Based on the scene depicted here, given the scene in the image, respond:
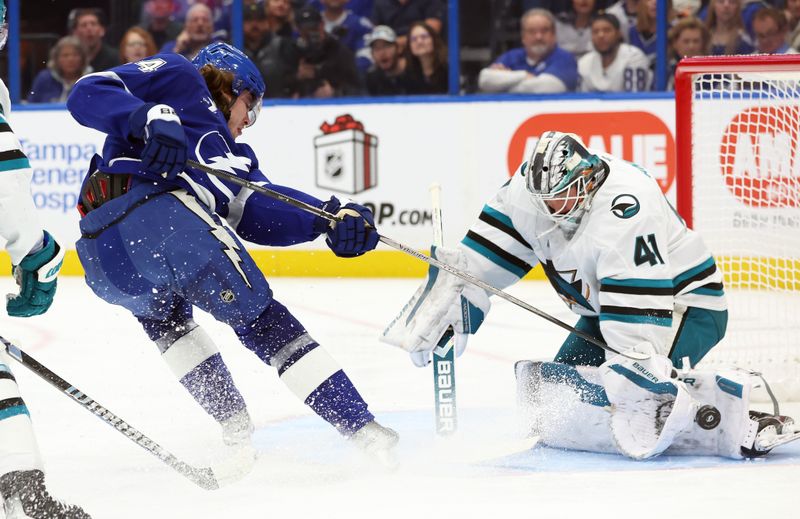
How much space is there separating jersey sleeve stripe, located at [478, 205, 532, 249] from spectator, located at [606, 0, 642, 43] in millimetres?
3347

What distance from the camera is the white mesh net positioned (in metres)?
3.97

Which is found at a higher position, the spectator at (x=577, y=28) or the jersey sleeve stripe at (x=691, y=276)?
the spectator at (x=577, y=28)

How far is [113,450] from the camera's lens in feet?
10.3

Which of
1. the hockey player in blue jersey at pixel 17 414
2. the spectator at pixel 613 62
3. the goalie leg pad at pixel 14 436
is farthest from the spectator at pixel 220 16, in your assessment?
the goalie leg pad at pixel 14 436

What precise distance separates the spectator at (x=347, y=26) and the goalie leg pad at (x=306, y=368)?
3971 millimetres

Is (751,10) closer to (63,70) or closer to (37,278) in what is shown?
(63,70)

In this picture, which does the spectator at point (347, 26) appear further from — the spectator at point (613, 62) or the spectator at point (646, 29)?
the spectator at point (646, 29)

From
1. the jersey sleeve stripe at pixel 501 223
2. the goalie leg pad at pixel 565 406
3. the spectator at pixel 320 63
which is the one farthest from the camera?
the spectator at pixel 320 63

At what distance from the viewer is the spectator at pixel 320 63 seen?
6.66 metres

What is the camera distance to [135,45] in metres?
6.96

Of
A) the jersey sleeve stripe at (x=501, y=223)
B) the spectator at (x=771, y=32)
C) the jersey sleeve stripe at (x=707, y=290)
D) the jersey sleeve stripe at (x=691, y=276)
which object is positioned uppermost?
the spectator at (x=771, y=32)

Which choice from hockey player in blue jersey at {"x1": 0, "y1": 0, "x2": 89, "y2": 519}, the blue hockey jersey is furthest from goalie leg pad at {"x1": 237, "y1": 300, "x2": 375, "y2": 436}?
hockey player in blue jersey at {"x1": 0, "y1": 0, "x2": 89, "y2": 519}

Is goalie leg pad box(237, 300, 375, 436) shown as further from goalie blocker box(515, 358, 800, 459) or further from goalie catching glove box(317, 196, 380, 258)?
goalie blocker box(515, 358, 800, 459)

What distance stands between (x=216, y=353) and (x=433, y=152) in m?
3.56
